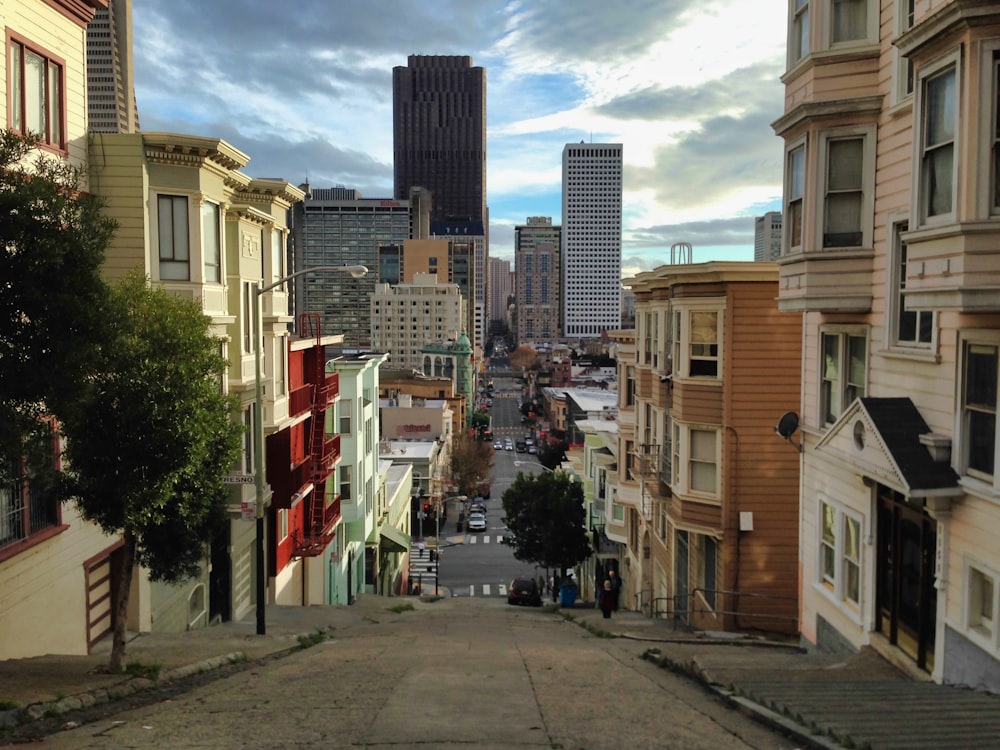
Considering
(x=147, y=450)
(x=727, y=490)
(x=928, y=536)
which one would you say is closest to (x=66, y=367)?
(x=147, y=450)

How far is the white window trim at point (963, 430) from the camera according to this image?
960cm

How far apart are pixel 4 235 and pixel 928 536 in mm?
11435

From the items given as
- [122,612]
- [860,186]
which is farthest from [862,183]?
[122,612]

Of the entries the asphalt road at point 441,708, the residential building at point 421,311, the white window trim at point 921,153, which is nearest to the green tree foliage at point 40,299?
the asphalt road at point 441,708

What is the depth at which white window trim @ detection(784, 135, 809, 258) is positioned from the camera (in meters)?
13.2

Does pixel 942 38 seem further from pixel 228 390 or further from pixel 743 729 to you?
pixel 228 390

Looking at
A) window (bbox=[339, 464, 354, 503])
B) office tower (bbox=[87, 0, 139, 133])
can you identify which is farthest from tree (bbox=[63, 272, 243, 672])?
office tower (bbox=[87, 0, 139, 133])

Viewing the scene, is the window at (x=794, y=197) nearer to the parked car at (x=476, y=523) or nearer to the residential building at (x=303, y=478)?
the residential building at (x=303, y=478)

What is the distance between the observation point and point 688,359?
21.4 metres

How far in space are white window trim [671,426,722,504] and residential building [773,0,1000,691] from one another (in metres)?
4.53

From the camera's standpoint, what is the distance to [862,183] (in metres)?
12.9

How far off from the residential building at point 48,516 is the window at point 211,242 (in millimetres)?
2858

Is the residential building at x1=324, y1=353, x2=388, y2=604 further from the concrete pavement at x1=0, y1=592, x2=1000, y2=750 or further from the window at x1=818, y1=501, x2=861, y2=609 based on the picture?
the window at x1=818, y1=501, x2=861, y2=609

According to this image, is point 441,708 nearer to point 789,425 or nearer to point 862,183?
point 789,425
